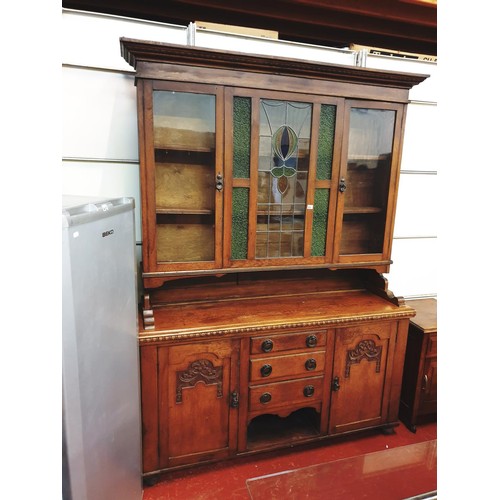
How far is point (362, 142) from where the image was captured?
1902 mm

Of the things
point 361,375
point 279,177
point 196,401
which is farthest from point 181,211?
point 361,375

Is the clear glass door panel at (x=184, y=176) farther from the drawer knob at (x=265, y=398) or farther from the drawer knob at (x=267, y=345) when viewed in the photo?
the drawer knob at (x=265, y=398)

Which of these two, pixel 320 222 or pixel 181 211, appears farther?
pixel 320 222

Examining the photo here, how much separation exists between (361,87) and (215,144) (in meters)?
0.83

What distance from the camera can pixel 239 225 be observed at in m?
1.74

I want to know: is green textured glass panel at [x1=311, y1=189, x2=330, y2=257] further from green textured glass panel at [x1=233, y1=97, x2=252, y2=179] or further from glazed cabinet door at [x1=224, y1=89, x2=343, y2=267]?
green textured glass panel at [x1=233, y1=97, x2=252, y2=179]

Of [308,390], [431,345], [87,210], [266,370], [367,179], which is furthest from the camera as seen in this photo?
[431,345]

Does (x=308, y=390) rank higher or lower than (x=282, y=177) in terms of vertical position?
lower

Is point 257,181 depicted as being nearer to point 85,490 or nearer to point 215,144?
point 215,144

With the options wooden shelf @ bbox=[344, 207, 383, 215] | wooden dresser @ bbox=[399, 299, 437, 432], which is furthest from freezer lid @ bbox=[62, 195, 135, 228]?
wooden dresser @ bbox=[399, 299, 437, 432]

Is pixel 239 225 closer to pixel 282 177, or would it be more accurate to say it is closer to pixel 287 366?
pixel 282 177

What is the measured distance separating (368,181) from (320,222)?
41 centimetres

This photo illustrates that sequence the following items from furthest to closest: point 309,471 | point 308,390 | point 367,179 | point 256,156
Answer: point 367,179
point 308,390
point 256,156
point 309,471
